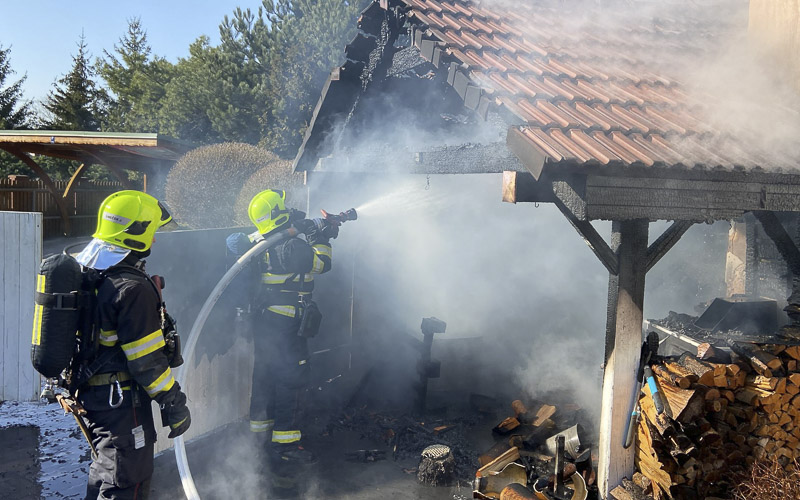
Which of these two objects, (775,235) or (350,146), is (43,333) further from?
(775,235)

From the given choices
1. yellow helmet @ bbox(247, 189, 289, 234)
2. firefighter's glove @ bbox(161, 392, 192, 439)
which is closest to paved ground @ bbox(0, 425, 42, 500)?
firefighter's glove @ bbox(161, 392, 192, 439)

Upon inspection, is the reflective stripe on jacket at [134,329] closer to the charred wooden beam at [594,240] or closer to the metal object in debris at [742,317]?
the charred wooden beam at [594,240]

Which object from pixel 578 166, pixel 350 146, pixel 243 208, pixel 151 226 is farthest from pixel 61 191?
pixel 578 166

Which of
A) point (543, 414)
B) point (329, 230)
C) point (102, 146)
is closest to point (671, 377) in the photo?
point (543, 414)

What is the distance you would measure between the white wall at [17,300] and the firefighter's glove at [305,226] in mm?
3166

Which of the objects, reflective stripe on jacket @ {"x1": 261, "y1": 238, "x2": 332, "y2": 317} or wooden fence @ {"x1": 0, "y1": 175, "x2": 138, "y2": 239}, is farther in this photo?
wooden fence @ {"x1": 0, "y1": 175, "x2": 138, "y2": 239}

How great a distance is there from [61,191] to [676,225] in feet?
82.4

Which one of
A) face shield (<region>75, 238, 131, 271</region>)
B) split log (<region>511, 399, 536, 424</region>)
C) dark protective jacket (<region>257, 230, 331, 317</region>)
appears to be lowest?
split log (<region>511, 399, 536, 424</region>)

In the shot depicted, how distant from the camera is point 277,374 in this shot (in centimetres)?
575

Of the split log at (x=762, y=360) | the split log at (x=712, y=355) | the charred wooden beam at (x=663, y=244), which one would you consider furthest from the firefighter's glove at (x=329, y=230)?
the split log at (x=762, y=360)

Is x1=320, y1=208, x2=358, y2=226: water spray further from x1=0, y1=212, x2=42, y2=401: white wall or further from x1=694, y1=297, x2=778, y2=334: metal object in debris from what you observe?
x1=694, y1=297, x2=778, y2=334: metal object in debris

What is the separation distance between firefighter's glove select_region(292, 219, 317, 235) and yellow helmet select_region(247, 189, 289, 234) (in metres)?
0.13

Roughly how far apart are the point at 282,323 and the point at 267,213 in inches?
44.8

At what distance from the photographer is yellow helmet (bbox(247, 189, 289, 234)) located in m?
5.53
